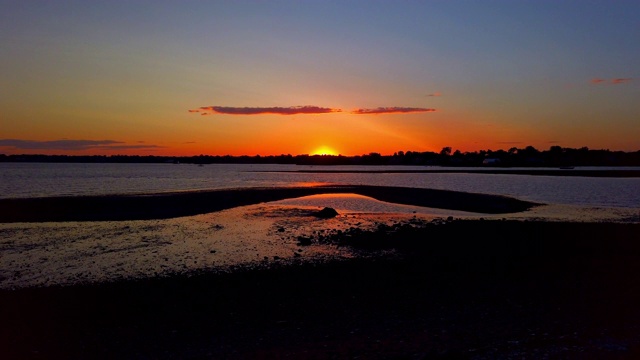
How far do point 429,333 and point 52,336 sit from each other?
9335 millimetres

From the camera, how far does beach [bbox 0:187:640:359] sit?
11289mm

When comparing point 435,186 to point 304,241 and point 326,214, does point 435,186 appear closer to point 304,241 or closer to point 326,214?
point 326,214

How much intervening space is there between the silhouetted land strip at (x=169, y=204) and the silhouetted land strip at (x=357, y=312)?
928 inches

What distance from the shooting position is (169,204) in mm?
48188

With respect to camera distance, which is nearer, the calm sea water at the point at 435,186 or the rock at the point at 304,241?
the rock at the point at 304,241

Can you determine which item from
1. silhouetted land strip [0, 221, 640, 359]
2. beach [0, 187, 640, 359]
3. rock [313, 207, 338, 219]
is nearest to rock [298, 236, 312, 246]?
beach [0, 187, 640, 359]

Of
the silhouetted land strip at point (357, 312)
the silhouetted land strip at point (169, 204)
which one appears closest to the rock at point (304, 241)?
the silhouetted land strip at point (357, 312)

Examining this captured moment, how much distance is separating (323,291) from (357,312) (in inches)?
96.7

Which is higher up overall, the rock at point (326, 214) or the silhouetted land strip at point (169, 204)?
the rock at point (326, 214)

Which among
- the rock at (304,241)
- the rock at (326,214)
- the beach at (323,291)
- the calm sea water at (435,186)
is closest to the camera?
the beach at (323,291)

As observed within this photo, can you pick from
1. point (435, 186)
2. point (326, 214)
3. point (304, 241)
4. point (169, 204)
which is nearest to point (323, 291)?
point (304, 241)

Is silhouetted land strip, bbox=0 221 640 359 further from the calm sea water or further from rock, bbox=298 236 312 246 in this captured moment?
the calm sea water

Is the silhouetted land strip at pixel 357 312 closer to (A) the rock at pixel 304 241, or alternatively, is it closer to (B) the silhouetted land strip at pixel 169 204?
(A) the rock at pixel 304 241

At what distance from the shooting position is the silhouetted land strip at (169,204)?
39.2 meters
